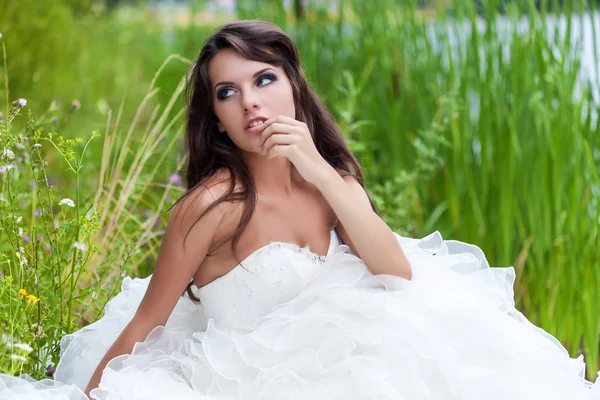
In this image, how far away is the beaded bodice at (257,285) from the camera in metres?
2.06

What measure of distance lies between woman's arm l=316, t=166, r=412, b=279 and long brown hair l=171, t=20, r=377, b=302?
197 millimetres

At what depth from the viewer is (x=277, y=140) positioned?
76.8 inches

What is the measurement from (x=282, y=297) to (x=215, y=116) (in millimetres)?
493

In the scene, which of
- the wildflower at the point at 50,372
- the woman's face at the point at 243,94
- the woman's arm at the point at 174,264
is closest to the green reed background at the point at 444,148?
the wildflower at the point at 50,372

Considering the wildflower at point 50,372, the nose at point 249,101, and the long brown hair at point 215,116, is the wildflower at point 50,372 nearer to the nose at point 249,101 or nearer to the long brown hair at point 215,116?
the long brown hair at point 215,116

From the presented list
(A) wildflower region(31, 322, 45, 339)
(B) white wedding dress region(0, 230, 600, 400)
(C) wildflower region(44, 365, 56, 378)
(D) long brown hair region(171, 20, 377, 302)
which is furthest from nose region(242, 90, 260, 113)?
(C) wildflower region(44, 365, 56, 378)

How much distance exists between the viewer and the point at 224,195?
6.70 ft

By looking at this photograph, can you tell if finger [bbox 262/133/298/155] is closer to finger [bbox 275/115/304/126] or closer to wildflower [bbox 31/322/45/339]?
finger [bbox 275/115/304/126]

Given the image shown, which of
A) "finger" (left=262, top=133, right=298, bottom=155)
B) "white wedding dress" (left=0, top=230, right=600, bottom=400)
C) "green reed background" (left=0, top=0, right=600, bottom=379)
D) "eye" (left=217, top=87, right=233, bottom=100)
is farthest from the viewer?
"green reed background" (left=0, top=0, right=600, bottom=379)

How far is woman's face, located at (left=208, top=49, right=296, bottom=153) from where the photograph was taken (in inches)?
79.4

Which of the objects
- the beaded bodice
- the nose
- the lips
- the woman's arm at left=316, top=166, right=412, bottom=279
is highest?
the nose

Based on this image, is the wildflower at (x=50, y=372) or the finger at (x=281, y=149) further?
the wildflower at (x=50, y=372)

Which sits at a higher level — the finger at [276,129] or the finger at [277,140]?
the finger at [276,129]

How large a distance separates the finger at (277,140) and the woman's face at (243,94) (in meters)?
0.05
